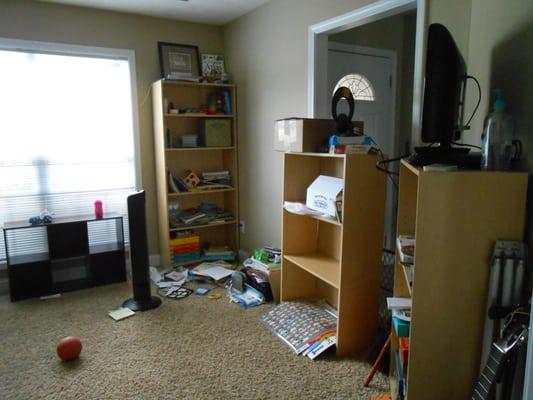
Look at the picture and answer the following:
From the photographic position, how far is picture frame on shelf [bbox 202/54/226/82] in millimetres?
3941

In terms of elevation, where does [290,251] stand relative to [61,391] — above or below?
above

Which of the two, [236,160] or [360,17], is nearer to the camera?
[360,17]

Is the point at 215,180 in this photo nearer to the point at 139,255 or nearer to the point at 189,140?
the point at 189,140

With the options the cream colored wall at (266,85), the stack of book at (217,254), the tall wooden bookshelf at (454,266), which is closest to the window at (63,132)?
the stack of book at (217,254)

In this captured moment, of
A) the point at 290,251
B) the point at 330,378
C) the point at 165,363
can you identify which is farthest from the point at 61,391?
the point at 290,251

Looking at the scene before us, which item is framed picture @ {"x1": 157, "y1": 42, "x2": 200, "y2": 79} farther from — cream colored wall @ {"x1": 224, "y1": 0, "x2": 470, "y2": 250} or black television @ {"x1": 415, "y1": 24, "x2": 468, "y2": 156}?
black television @ {"x1": 415, "y1": 24, "x2": 468, "y2": 156}

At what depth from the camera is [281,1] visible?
127 inches

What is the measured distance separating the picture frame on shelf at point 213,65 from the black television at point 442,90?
106 inches

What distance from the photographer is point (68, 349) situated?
93.1 inches

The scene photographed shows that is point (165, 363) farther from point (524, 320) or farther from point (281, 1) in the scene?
point (281, 1)

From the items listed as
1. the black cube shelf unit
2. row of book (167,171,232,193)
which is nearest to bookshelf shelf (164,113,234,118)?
row of book (167,171,232,193)

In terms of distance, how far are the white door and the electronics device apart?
165 cm

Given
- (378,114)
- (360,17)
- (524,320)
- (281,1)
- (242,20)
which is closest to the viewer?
(524,320)

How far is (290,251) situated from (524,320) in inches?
71.2
